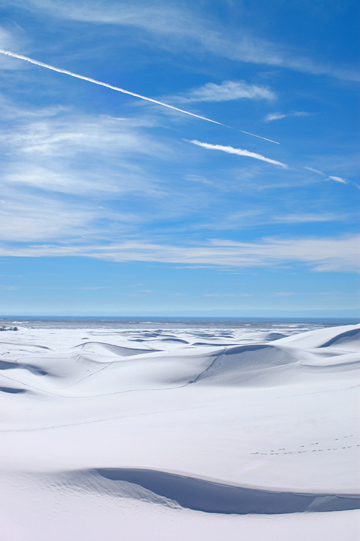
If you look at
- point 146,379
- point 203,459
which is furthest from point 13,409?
point 203,459

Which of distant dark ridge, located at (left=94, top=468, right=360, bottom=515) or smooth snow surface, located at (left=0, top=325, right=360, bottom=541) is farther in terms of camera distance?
distant dark ridge, located at (left=94, top=468, right=360, bottom=515)

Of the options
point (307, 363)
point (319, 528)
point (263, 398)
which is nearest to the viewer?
point (319, 528)

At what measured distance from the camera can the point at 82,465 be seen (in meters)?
5.71

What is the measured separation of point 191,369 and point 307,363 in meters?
3.94

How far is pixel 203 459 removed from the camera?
20.0 feet

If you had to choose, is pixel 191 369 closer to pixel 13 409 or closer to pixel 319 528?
pixel 13 409

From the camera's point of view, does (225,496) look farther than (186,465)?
No

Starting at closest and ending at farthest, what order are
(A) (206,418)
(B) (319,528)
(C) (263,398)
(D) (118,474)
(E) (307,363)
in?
1. (B) (319,528)
2. (D) (118,474)
3. (A) (206,418)
4. (C) (263,398)
5. (E) (307,363)

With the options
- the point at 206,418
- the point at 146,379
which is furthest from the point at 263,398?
the point at 146,379

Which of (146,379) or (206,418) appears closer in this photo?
(206,418)

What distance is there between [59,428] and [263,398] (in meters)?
4.84

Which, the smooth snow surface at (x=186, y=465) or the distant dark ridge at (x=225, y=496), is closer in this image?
the smooth snow surface at (x=186, y=465)

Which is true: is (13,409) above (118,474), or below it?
below

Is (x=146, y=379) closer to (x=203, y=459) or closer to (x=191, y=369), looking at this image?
(x=191, y=369)
